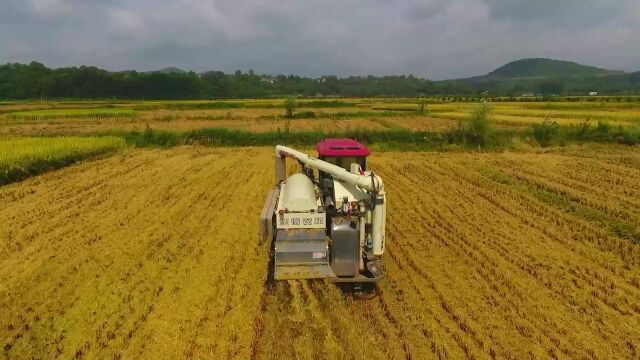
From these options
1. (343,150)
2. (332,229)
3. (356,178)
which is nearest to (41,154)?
(343,150)

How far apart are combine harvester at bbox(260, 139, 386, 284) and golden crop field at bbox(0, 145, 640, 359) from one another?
2.02 feet

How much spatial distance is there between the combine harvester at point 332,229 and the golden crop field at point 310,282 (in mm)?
616

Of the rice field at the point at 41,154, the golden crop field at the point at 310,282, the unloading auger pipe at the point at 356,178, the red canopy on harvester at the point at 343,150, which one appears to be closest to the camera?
the golden crop field at the point at 310,282

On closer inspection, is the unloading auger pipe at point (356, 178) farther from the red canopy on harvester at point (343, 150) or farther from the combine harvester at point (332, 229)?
the red canopy on harvester at point (343, 150)

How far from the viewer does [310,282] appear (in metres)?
8.62

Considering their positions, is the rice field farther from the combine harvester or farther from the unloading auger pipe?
the unloading auger pipe

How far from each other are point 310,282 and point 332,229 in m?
1.58

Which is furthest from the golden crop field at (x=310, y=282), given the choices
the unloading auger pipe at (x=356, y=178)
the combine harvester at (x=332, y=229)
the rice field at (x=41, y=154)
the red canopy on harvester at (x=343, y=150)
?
the red canopy on harvester at (x=343, y=150)

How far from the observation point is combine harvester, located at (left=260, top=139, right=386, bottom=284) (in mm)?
7375

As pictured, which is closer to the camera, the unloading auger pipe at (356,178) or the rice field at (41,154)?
the unloading auger pipe at (356,178)

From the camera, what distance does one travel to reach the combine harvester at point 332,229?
738 centimetres

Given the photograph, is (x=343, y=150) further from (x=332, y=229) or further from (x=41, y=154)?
(x=41, y=154)

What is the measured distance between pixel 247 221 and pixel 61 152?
1314cm

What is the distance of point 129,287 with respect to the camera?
8.36 metres
